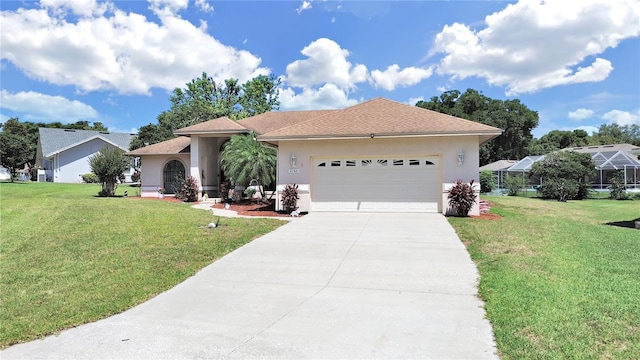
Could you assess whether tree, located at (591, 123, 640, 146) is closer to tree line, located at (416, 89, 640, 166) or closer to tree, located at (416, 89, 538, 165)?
tree line, located at (416, 89, 640, 166)

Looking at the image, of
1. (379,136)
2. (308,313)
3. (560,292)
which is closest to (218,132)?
(379,136)

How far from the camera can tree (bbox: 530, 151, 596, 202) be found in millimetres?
27766

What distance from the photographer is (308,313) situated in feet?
16.4

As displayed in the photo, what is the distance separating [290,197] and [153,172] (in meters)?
13.1

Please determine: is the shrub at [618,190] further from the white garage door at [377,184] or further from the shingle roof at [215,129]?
the shingle roof at [215,129]

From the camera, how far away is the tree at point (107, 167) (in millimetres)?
21766

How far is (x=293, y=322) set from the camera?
4.68 meters

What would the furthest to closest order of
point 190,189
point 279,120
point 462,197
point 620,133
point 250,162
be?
point 620,133 < point 279,120 < point 190,189 < point 250,162 < point 462,197

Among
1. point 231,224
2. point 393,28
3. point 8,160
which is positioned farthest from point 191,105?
point 231,224

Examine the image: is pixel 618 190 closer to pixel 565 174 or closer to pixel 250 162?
pixel 565 174

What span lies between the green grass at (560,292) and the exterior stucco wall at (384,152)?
3809 mm

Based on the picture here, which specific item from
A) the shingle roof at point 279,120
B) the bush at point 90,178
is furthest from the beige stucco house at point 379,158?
the bush at point 90,178

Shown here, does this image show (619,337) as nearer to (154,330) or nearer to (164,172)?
(154,330)

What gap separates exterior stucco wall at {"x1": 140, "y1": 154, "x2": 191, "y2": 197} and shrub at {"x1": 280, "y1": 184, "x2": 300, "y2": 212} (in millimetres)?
11221
